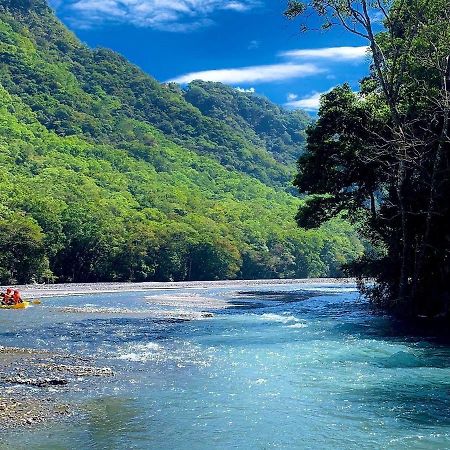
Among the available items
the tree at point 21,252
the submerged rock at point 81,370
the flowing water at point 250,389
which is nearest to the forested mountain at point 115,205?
the tree at point 21,252

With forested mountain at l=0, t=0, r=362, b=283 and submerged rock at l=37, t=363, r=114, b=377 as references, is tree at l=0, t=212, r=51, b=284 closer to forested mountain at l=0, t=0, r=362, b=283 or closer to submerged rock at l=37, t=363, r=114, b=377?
forested mountain at l=0, t=0, r=362, b=283

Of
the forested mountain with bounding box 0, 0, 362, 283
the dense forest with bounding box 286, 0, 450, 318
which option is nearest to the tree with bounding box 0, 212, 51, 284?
the forested mountain with bounding box 0, 0, 362, 283

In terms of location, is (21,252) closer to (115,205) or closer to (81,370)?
(115,205)

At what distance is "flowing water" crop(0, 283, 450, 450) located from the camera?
1165 cm

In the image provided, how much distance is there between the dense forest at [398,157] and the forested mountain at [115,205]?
4936cm

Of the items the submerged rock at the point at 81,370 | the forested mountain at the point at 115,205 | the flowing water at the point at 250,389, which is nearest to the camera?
the flowing water at the point at 250,389

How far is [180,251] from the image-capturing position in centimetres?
10356

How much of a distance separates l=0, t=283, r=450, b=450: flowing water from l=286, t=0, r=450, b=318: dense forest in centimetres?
460

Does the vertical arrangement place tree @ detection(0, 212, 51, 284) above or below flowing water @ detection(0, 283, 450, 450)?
above

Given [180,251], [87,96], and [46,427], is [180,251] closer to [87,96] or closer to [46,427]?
[46,427]

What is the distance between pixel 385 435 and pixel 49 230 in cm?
7941

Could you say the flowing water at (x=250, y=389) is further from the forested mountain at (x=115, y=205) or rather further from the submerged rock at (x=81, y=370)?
the forested mountain at (x=115, y=205)

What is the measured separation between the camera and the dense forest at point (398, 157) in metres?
28.1

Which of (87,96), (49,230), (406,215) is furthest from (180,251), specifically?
(87,96)
